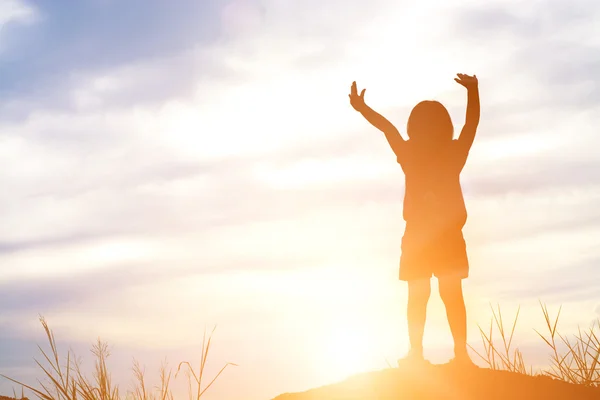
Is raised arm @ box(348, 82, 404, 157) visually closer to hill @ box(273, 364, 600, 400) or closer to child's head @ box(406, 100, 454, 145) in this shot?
child's head @ box(406, 100, 454, 145)

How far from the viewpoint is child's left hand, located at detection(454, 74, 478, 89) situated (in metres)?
7.27

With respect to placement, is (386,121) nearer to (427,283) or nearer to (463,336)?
(427,283)

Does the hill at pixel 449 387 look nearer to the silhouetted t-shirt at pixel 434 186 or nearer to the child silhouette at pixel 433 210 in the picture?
the child silhouette at pixel 433 210

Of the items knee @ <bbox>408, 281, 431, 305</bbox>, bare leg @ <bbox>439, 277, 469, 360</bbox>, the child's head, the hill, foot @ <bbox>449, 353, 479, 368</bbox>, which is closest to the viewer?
the hill

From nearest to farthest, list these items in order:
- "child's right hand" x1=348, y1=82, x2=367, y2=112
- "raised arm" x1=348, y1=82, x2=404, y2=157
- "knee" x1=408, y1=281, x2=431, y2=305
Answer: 1. "knee" x1=408, y1=281, x2=431, y2=305
2. "raised arm" x1=348, y1=82, x2=404, y2=157
3. "child's right hand" x1=348, y1=82, x2=367, y2=112

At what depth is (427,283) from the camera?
695 cm

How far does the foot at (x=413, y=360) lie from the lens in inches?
263

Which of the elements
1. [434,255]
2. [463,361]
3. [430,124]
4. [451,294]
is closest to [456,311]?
[451,294]

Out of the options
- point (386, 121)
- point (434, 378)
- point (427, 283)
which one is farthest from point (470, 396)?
point (386, 121)

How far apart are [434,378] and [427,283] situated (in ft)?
3.39

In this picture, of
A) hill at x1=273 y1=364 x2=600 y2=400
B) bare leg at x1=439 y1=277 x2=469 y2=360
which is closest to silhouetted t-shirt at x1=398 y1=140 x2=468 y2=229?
bare leg at x1=439 y1=277 x2=469 y2=360

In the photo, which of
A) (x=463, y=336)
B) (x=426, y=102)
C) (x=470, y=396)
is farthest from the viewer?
(x=426, y=102)

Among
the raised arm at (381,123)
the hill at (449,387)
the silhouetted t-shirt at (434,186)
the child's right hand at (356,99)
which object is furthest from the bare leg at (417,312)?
the child's right hand at (356,99)

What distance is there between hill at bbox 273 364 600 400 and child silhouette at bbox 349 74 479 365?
12.5 inches
